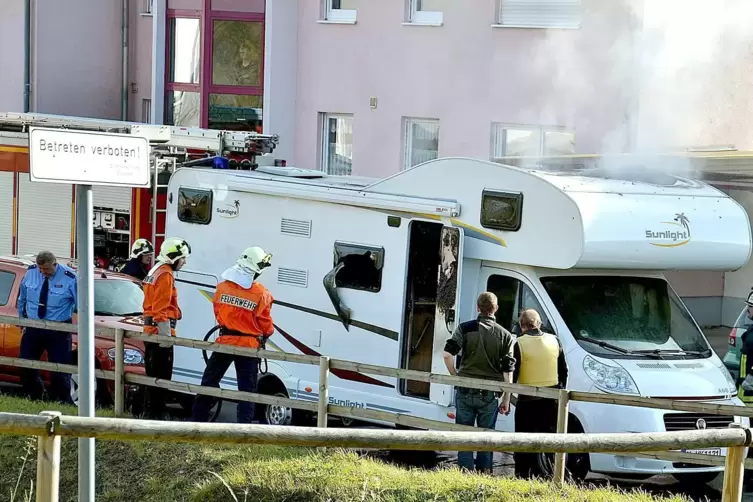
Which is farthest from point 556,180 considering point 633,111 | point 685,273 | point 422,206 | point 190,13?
point 190,13

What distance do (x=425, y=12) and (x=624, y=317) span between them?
1100cm

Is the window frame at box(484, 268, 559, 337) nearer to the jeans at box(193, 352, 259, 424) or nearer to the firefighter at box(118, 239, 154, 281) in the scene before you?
the jeans at box(193, 352, 259, 424)

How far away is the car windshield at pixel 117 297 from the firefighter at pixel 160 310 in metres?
1.99

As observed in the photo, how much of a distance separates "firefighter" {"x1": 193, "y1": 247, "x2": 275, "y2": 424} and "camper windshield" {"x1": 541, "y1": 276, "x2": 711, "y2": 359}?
2.48 meters

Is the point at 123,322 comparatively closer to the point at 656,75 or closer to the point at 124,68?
the point at 656,75

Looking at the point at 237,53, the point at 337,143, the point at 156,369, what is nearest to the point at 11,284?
the point at 156,369

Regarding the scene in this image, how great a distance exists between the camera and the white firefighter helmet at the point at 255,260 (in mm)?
10852

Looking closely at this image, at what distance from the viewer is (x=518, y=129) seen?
63.4 ft

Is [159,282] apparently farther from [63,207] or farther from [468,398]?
[63,207]

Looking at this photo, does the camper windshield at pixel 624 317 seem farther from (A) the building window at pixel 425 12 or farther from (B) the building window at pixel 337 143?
(B) the building window at pixel 337 143

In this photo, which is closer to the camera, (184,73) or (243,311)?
(243,311)

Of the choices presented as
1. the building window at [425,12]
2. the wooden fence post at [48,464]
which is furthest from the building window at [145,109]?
the wooden fence post at [48,464]

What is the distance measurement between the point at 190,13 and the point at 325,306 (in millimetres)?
14825

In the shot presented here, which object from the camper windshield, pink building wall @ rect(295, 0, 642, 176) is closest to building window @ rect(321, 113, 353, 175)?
pink building wall @ rect(295, 0, 642, 176)
